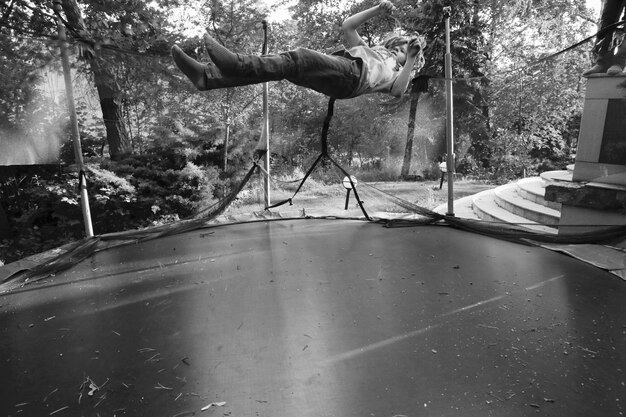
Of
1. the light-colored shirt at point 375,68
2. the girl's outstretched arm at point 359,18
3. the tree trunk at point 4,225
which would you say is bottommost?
the tree trunk at point 4,225

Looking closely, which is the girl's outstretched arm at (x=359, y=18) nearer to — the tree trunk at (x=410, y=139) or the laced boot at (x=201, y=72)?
the laced boot at (x=201, y=72)

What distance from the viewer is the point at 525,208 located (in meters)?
3.95

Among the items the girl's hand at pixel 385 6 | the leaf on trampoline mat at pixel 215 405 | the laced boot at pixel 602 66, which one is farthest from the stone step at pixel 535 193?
the leaf on trampoline mat at pixel 215 405

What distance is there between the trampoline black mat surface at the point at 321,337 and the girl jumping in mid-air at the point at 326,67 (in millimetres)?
1156

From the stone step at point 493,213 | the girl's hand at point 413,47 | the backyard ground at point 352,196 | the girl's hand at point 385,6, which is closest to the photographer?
the girl's hand at point 385,6

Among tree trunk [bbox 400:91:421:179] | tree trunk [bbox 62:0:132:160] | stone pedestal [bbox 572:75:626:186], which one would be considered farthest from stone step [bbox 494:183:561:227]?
tree trunk [bbox 62:0:132:160]

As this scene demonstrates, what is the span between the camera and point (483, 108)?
8281 mm

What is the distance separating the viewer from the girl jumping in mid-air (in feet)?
5.73

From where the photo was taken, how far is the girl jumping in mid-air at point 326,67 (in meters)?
1.75

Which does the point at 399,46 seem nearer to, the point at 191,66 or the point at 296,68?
the point at 296,68

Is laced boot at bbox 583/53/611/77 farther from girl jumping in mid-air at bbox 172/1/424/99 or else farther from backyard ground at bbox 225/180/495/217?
backyard ground at bbox 225/180/495/217

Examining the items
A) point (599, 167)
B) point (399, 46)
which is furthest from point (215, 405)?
point (599, 167)

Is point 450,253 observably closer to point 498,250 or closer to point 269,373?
point 498,250

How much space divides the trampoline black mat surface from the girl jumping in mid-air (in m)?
1.16
